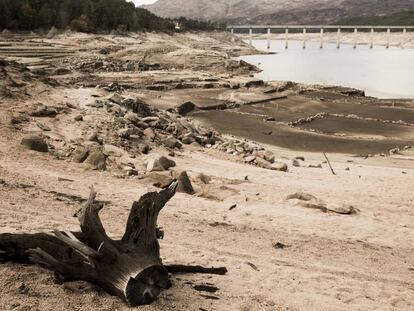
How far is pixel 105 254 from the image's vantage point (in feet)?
16.4

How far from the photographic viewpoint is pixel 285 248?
8.48 metres

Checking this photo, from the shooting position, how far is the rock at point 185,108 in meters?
31.6

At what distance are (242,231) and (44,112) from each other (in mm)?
9682

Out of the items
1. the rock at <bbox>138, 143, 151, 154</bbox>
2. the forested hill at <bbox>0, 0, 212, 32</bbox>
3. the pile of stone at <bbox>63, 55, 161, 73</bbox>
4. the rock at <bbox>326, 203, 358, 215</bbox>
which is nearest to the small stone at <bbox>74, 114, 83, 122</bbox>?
the rock at <bbox>138, 143, 151, 154</bbox>

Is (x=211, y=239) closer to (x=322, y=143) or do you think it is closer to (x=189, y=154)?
(x=189, y=154)

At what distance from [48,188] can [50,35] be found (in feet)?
189

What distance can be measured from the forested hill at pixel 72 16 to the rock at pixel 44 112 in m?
50.8

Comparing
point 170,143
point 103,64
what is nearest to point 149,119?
point 170,143

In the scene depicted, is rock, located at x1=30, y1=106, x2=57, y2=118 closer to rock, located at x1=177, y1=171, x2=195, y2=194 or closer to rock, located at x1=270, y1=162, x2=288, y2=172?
rock, located at x1=177, y1=171, x2=195, y2=194

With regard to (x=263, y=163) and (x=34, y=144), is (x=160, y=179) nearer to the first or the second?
(x=34, y=144)

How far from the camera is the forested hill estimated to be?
203 feet

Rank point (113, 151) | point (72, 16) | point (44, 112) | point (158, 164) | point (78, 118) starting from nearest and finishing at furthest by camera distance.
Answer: point (158, 164) → point (113, 151) → point (44, 112) → point (78, 118) → point (72, 16)

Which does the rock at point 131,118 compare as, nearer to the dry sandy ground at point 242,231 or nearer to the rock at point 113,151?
the dry sandy ground at point 242,231

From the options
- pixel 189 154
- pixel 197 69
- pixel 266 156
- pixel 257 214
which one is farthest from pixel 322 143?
pixel 197 69
